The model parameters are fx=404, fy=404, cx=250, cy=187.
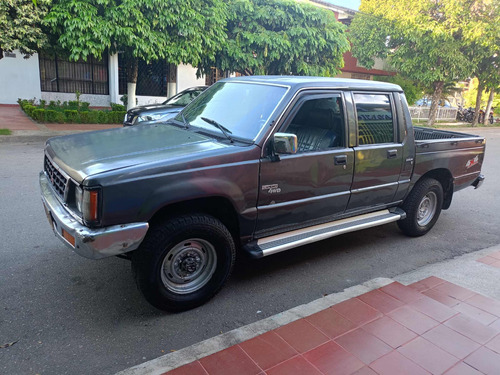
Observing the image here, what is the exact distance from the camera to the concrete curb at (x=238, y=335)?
8.38 feet

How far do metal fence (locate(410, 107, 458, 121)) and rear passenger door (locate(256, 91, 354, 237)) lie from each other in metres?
24.5

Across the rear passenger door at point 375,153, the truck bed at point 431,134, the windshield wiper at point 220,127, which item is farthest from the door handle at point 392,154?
the windshield wiper at point 220,127

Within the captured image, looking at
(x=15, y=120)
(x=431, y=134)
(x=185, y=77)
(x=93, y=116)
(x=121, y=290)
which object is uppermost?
(x=185, y=77)

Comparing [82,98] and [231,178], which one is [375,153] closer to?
[231,178]

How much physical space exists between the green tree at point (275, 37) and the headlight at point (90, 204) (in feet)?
41.5

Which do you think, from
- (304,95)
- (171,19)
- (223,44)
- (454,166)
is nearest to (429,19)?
(223,44)

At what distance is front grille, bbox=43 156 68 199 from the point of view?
3.25 metres

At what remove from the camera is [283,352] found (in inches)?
107

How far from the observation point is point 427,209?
5469 mm

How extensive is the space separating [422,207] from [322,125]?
2.17 m

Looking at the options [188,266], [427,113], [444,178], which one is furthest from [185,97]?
[427,113]

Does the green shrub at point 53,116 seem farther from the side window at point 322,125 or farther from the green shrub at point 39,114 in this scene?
the side window at point 322,125

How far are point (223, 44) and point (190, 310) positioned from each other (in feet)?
41.4

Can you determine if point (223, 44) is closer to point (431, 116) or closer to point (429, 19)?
point (429, 19)
